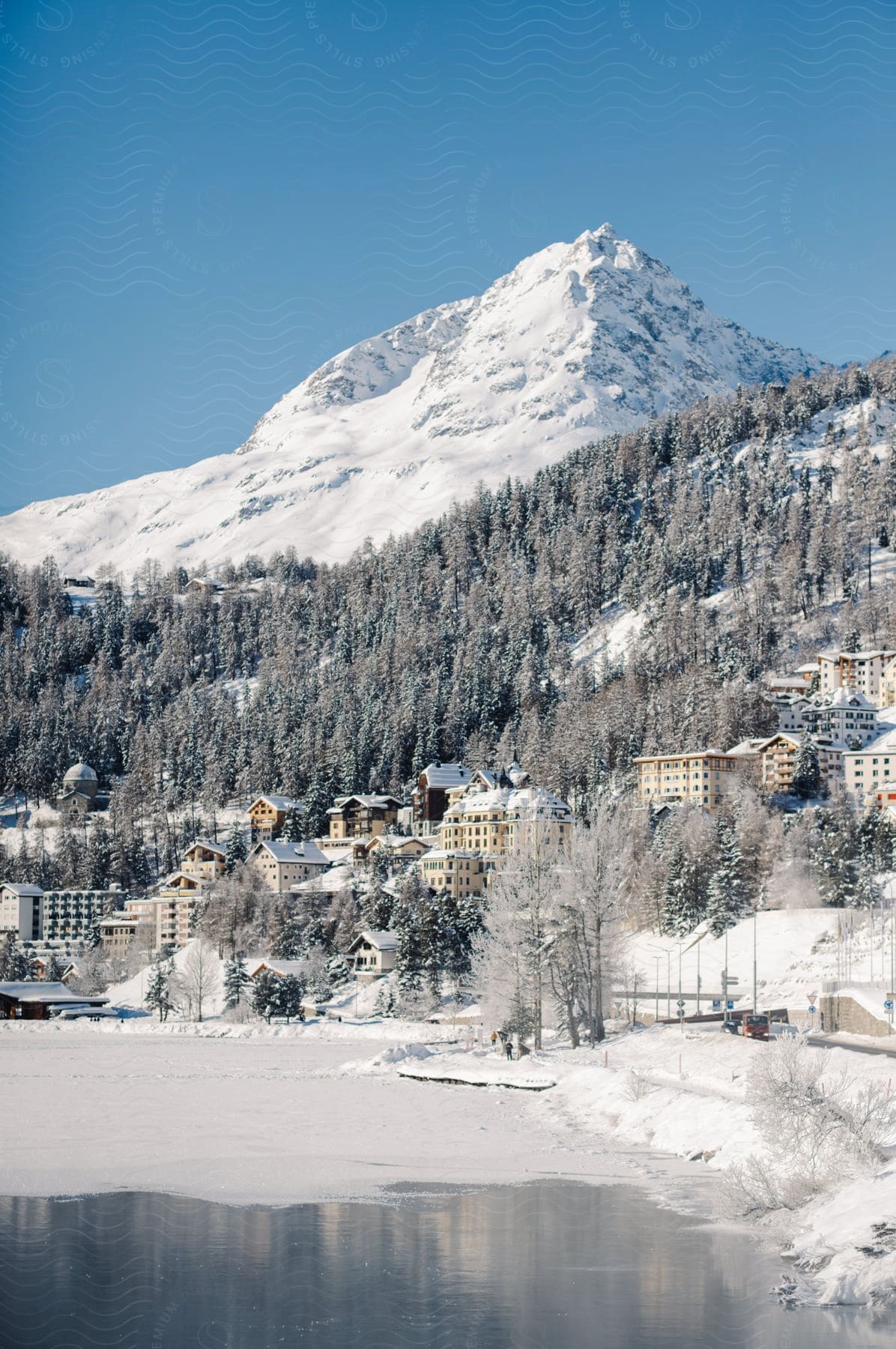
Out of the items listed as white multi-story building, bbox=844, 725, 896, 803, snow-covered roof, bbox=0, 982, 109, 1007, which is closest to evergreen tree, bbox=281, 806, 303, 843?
snow-covered roof, bbox=0, 982, 109, 1007

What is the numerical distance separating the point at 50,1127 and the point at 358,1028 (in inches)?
2165

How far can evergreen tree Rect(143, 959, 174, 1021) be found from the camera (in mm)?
109969

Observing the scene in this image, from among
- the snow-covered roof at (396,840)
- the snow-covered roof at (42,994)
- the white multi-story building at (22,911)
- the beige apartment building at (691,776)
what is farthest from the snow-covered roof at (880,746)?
the white multi-story building at (22,911)

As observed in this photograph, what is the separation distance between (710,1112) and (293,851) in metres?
127

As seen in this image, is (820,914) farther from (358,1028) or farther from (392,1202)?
(392,1202)

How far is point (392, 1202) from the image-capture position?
1105 inches

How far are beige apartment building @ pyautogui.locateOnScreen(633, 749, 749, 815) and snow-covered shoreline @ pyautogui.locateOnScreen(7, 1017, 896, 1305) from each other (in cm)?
8448

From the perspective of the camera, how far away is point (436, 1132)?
39031 mm

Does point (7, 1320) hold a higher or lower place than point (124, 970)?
higher

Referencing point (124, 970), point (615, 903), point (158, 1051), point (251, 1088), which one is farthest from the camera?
point (124, 970)

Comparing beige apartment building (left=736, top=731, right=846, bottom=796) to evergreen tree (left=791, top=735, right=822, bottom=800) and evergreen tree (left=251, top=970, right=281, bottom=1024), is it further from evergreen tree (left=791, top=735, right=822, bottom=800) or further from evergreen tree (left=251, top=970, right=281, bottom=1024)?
evergreen tree (left=251, top=970, right=281, bottom=1024)

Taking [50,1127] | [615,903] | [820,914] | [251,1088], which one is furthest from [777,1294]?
[820,914]

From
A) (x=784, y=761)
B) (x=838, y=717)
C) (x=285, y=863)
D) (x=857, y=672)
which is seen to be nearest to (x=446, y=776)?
(x=285, y=863)

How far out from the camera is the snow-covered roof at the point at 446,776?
176 m
